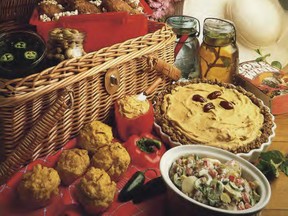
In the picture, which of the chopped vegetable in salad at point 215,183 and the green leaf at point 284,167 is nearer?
the chopped vegetable in salad at point 215,183

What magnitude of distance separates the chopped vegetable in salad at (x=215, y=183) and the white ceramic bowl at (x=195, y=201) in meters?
Result: 0.02

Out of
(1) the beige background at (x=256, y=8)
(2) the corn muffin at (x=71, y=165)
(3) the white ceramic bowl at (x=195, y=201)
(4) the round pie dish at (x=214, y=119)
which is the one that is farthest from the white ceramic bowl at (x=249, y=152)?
(1) the beige background at (x=256, y=8)

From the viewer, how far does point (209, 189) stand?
0.89 metres

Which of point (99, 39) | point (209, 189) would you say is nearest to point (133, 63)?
point (99, 39)

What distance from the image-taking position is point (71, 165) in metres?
1.04

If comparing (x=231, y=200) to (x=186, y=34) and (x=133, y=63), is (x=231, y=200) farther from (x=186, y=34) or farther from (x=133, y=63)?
(x=186, y=34)

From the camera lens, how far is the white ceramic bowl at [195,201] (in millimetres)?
850

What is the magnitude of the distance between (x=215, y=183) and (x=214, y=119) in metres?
0.34

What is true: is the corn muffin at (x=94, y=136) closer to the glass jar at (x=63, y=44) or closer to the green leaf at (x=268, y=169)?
the glass jar at (x=63, y=44)

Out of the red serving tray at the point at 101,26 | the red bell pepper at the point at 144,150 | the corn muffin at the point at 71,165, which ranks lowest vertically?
the red bell pepper at the point at 144,150

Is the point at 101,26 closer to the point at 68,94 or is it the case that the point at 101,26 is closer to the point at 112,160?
the point at 68,94

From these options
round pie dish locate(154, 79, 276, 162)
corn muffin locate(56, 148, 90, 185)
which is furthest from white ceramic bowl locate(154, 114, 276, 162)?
corn muffin locate(56, 148, 90, 185)

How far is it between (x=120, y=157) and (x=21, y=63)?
1.09 ft

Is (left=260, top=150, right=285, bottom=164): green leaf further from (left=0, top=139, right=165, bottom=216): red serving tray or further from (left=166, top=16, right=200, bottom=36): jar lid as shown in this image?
(left=166, top=16, right=200, bottom=36): jar lid
